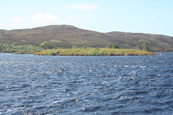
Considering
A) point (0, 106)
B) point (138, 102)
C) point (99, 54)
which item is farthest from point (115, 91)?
point (99, 54)

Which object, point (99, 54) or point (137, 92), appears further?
point (99, 54)

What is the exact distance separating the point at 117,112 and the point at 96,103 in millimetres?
3096

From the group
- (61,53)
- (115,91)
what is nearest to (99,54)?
(61,53)

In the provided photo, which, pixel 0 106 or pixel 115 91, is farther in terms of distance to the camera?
pixel 115 91

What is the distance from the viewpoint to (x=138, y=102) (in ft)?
70.8

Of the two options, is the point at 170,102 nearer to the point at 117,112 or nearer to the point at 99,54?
the point at 117,112

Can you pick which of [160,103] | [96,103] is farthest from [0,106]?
[160,103]

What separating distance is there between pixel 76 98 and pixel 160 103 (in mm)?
8281

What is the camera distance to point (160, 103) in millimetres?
21125

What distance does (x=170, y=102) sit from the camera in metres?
21.4

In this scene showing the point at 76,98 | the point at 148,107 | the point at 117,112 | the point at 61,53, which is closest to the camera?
the point at 117,112

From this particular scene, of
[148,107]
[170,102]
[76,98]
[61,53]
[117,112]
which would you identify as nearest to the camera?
[117,112]

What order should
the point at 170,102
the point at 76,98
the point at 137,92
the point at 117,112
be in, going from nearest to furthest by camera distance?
the point at 117,112, the point at 170,102, the point at 76,98, the point at 137,92

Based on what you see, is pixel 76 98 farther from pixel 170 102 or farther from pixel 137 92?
pixel 170 102
